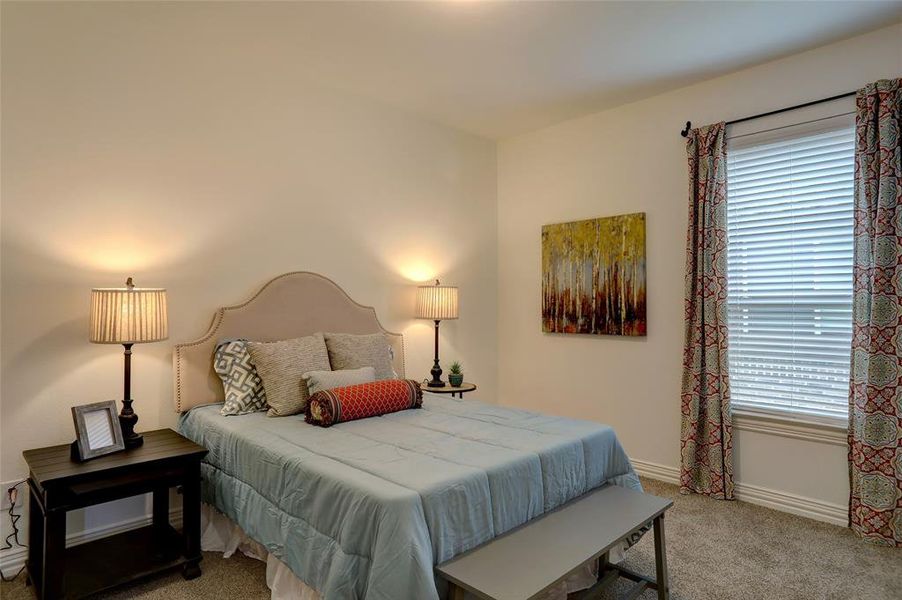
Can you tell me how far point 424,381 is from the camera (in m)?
4.26

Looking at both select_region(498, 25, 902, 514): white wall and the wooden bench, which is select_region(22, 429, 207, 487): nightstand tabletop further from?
select_region(498, 25, 902, 514): white wall

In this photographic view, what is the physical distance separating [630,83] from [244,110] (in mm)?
2523

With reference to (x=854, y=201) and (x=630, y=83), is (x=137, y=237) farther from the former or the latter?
(x=854, y=201)

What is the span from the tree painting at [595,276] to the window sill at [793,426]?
2.89 feet

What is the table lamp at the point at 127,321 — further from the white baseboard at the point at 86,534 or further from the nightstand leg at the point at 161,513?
the white baseboard at the point at 86,534

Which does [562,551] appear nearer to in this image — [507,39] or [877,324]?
[877,324]

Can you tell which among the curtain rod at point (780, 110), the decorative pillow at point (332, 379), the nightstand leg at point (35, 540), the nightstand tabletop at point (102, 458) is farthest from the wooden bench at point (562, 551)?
the curtain rod at point (780, 110)

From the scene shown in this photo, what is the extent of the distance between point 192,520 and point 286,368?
0.84 m

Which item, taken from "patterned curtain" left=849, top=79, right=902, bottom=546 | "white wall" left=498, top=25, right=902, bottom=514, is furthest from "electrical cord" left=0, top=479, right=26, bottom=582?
"patterned curtain" left=849, top=79, right=902, bottom=546

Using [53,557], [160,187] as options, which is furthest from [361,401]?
[160,187]

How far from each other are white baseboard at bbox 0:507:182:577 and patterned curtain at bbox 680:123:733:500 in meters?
3.11

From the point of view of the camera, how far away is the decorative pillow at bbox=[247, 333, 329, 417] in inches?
111

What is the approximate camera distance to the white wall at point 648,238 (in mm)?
3137

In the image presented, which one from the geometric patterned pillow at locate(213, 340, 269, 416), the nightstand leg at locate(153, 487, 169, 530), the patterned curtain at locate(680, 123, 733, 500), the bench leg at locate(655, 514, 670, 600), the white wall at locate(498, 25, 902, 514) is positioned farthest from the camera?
the patterned curtain at locate(680, 123, 733, 500)
